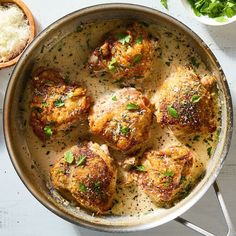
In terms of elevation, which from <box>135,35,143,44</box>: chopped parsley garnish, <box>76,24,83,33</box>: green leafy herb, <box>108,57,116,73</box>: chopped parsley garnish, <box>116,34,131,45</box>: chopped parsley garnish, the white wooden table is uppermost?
<box>76,24,83,33</box>: green leafy herb

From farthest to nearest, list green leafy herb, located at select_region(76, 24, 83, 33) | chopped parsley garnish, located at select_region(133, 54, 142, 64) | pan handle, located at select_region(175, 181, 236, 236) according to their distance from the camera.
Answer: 1. green leafy herb, located at select_region(76, 24, 83, 33)
2. chopped parsley garnish, located at select_region(133, 54, 142, 64)
3. pan handle, located at select_region(175, 181, 236, 236)

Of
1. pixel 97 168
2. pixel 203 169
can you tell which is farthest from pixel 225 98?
pixel 97 168

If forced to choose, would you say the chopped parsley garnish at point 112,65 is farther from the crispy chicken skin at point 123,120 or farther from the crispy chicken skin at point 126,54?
the crispy chicken skin at point 123,120

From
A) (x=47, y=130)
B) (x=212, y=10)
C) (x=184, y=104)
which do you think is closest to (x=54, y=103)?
(x=47, y=130)

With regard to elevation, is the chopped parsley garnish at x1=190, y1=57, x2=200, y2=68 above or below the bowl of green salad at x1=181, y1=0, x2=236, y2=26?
below

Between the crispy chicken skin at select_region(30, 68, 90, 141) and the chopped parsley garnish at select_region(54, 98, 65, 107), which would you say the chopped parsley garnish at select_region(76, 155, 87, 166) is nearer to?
the crispy chicken skin at select_region(30, 68, 90, 141)

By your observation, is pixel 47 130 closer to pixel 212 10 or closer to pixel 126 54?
pixel 126 54

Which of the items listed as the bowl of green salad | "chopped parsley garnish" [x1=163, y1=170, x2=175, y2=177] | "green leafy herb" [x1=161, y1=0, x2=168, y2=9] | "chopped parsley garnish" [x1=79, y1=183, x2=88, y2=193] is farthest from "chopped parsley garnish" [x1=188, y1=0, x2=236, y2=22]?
"chopped parsley garnish" [x1=79, y1=183, x2=88, y2=193]

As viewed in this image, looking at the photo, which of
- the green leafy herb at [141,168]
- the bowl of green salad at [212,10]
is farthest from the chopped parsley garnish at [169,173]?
the bowl of green salad at [212,10]
